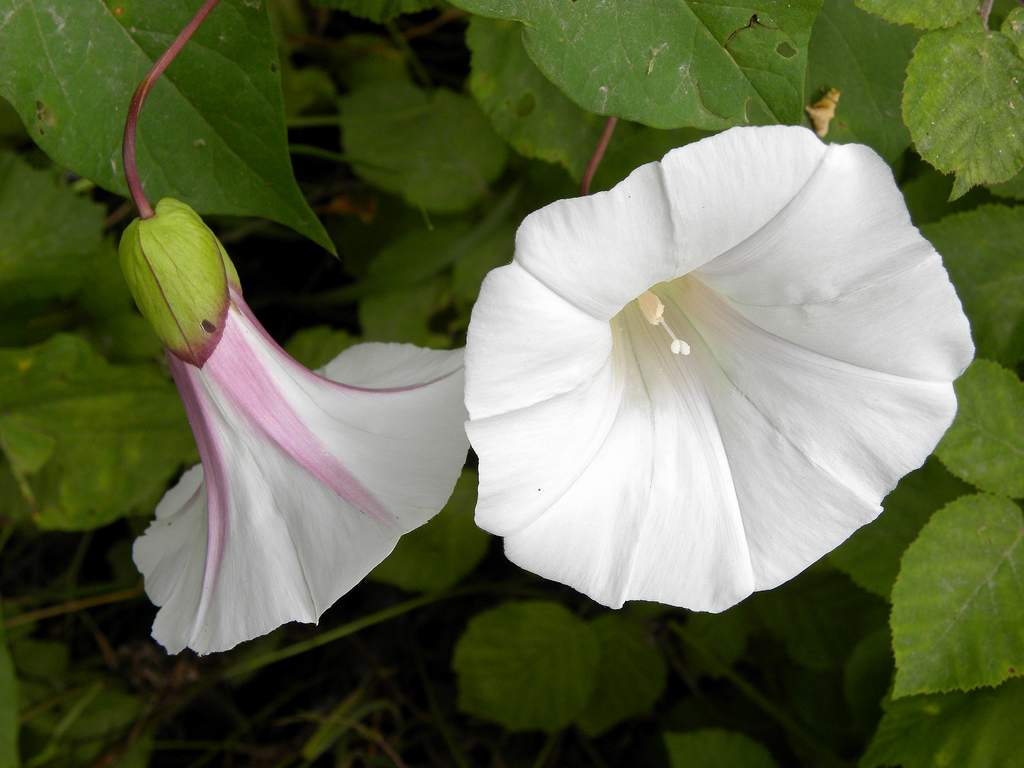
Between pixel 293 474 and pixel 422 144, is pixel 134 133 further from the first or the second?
pixel 422 144

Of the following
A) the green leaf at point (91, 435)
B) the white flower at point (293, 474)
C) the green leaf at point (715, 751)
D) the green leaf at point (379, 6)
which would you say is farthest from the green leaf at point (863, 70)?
the green leaf at point (91, 435)

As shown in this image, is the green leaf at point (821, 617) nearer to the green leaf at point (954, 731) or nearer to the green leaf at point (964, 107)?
the green leaf at point (954, 731)

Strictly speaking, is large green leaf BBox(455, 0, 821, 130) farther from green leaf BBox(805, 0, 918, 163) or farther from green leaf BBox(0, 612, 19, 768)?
green leaf BBox(0, 612, 19, 768)

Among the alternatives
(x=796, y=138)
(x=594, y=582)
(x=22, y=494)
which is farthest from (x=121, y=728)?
(x=796, y=138)

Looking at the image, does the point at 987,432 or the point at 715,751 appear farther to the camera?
the point at 715,751

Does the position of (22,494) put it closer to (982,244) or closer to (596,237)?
(596,237)

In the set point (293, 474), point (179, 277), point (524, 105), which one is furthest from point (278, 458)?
point (524, 105)

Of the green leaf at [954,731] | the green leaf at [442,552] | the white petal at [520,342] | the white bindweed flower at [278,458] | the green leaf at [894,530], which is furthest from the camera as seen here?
the green leaf at [442,552]
